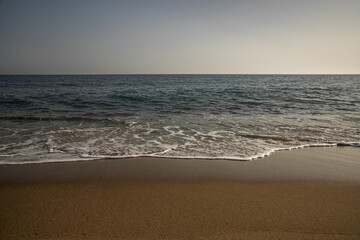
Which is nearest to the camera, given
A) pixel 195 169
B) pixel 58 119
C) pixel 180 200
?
pixel 180 200

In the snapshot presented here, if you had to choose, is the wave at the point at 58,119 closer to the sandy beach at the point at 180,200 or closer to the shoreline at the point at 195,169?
the shoreline at the point at 195,169

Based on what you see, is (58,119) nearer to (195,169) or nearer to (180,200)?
(195,169)

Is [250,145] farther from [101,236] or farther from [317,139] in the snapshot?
[101,236]

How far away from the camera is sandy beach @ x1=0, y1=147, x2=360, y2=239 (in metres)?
2.38

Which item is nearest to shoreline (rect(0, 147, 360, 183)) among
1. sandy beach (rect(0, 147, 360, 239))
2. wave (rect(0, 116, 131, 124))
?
sandy beach (rect(0, 147, 360, 239))

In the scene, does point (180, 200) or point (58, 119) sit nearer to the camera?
point (180, 200)

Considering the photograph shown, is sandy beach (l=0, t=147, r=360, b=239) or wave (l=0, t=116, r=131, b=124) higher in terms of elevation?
wave (l=0, t=116, r=131, b=124)

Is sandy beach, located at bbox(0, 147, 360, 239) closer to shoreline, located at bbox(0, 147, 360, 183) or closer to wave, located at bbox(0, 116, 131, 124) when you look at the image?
shoreline, located at bbox(0, 147, 360, 183)

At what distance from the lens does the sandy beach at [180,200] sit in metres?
2.38

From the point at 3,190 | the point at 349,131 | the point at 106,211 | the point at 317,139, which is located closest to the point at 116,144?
the point at 3,190

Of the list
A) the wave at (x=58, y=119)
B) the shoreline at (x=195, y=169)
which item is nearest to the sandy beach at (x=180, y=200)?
the shoreline at (x=195, y=169)

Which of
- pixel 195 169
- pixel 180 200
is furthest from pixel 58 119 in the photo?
pixel 180 200

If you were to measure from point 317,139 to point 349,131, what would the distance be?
220 centimetres

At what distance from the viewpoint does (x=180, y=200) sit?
304 cm
